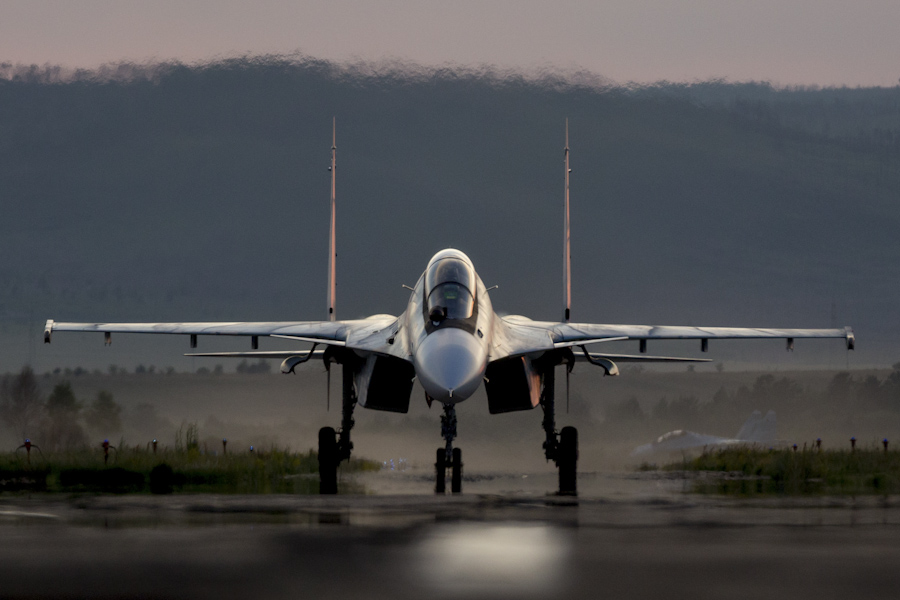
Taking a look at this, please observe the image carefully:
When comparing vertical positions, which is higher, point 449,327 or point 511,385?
point 449,327

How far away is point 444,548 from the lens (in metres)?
10.4

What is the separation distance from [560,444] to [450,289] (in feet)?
14.0

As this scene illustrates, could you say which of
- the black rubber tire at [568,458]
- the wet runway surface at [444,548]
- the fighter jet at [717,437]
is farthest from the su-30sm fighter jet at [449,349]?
the fighter jet at [717,437]

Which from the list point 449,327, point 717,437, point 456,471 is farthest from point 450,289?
point 717,437

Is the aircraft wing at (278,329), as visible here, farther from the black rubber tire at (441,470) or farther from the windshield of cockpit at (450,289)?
the black rubber tire at (441,470)

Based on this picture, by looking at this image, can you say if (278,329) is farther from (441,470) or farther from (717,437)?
(717,437)

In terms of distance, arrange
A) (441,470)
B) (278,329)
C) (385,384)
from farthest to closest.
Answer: (278,329) → (385,384) → (441,470)

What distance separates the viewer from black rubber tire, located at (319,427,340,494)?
2164cm

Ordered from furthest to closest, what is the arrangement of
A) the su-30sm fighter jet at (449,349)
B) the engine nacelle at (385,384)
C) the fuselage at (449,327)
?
the engine nacelle at (385,384), the su-30sm fighter jet at (449,349), the fuselage at (449,327)

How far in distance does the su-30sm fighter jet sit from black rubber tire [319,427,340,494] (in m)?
0.02

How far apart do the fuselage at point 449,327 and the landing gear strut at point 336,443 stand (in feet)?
8.37

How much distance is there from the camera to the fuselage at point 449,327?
17531 mm

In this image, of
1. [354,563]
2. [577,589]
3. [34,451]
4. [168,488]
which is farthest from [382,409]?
[577,589]

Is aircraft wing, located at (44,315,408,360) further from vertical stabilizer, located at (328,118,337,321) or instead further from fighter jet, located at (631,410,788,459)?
fighter jet, located at (631,410,788,459)
